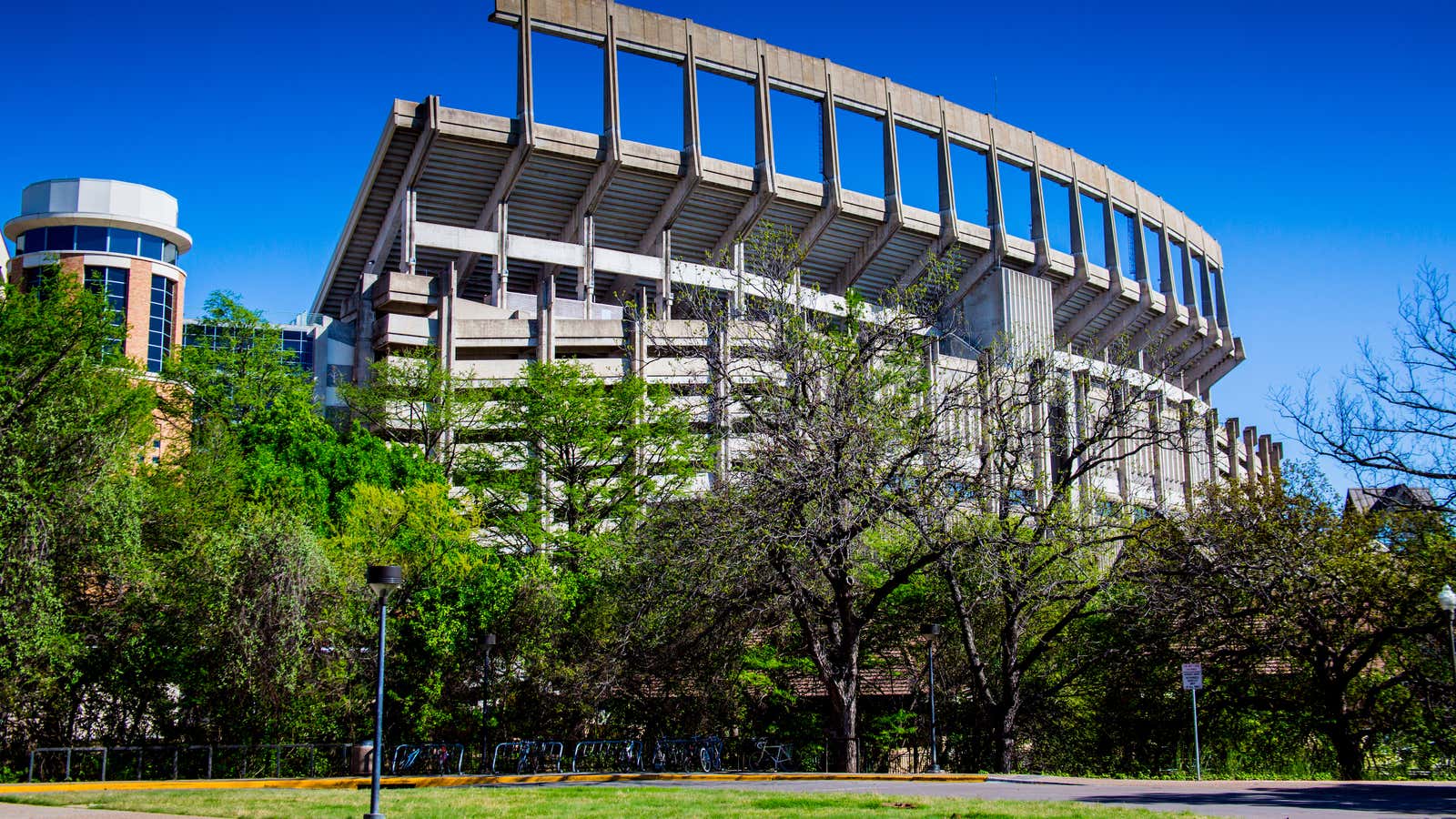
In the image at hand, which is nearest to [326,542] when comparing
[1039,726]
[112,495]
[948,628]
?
[112,495]

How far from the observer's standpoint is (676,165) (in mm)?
50500

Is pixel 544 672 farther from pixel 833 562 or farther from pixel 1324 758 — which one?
pixel 1324 758

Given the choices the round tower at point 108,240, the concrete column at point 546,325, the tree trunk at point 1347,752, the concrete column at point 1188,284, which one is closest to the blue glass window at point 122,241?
the round tower at point 108,240

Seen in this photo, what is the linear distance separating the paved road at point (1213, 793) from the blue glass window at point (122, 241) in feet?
120

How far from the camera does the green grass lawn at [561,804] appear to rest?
13477 mm

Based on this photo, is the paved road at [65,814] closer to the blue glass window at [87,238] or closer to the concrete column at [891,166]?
the blue glass window at [87,238]

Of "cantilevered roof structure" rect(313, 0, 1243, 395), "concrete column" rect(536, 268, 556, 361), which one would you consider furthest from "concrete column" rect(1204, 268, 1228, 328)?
"concrete column" rect(536, 268, 556, 361)

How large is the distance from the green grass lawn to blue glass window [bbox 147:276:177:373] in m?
33.9

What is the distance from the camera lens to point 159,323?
47.6 metres

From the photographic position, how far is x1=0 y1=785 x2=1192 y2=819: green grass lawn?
1348cm

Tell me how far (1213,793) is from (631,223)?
134 feet

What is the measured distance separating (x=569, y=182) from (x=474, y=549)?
24.4 meters

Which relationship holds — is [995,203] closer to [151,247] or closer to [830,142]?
[830,142]

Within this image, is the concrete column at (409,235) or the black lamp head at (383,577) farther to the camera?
the concrete column at (409,235)
